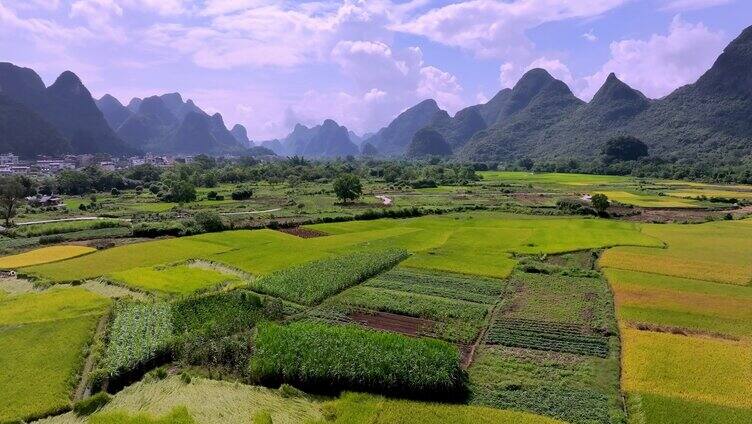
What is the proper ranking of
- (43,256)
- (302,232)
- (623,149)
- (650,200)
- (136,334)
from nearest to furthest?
(136,334) → (43,256) → (302,232) → (650,200) → (623,149)

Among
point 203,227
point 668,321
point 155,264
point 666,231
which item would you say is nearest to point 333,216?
point 203,227

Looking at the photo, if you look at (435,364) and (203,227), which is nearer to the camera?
(435,364)

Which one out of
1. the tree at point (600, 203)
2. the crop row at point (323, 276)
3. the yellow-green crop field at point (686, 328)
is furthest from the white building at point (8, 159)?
the yellow-green crop field at point (686, 328)

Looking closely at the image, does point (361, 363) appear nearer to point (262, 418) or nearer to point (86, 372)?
point (262, 418)

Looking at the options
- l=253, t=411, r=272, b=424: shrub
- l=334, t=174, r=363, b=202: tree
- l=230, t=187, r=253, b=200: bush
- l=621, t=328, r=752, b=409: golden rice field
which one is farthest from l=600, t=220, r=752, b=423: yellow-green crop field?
l=230, t=187, r=253, b=200: bush

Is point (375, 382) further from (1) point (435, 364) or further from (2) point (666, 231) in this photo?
(2) point (666, 231)

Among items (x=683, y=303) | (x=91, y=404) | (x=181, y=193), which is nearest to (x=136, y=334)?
(x=91, y=404)
